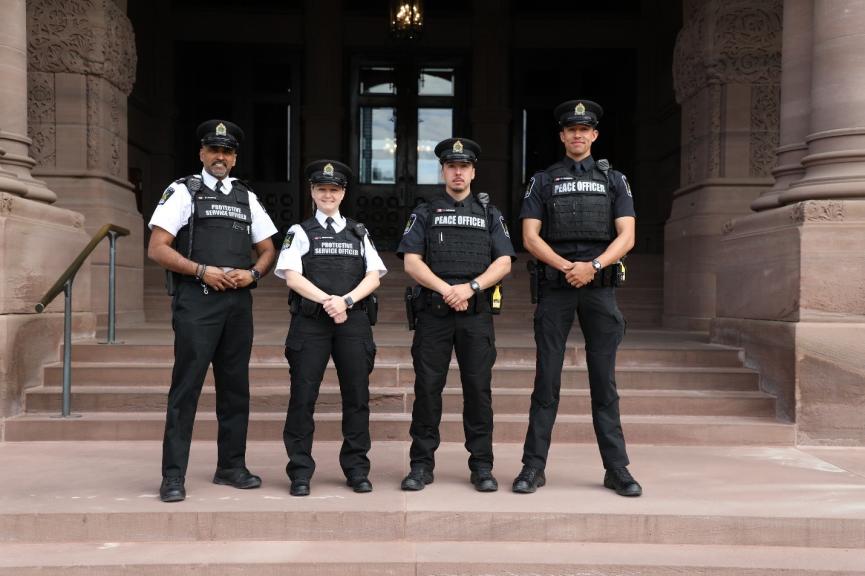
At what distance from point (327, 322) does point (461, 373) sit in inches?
35.6

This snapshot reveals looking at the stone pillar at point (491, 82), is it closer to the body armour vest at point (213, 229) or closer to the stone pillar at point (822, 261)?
the stone pillar at point (822, 261)

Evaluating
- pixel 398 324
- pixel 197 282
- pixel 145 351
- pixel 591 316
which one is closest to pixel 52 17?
pixel 145 351

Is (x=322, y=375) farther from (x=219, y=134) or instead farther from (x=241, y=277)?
(x=219, y=134)

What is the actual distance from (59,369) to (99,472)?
2.00 metres

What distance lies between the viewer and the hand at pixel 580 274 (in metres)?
4.96

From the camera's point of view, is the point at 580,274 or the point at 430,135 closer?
the point at 580,274

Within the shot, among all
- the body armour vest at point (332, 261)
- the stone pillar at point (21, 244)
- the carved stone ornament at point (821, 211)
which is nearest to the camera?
the body armour vest at point (332, 261)

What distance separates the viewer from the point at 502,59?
15.4m

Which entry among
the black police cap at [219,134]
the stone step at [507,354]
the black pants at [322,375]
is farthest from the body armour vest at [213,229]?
the stone step at [507,354]

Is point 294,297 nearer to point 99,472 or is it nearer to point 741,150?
point 99,472

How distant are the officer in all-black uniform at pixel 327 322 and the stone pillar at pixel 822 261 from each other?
3.62 m

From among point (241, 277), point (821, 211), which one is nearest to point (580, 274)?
point (241, 277)

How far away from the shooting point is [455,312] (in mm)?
5102

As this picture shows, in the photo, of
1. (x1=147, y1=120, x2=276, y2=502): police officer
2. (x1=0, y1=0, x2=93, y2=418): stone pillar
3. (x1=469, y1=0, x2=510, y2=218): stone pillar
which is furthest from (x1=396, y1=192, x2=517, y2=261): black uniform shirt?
(x1=469, y1=0, x2=510, y2=218): stone pillar
